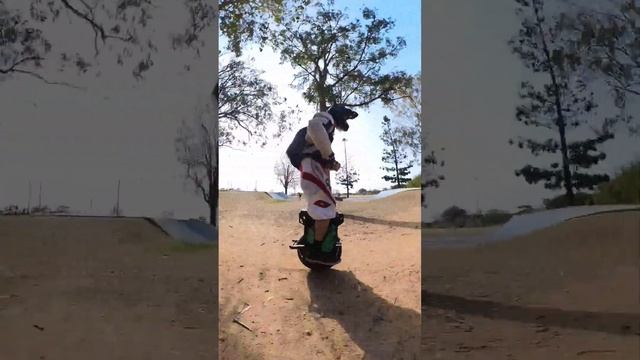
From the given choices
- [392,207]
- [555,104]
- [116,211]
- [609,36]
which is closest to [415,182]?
[392,207]

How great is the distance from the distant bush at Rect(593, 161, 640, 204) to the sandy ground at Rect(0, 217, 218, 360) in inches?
52.9

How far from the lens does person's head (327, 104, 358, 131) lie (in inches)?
81.8

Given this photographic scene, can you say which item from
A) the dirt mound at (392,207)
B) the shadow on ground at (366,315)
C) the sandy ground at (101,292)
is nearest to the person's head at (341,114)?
the dirt mound at (392,207)

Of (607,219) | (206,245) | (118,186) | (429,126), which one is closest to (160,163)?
(118,186)

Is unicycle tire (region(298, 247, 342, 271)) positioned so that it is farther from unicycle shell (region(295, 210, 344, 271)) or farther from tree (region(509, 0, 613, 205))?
tree (region(509, 0, 613, 205))

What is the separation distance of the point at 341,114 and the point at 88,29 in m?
0.97

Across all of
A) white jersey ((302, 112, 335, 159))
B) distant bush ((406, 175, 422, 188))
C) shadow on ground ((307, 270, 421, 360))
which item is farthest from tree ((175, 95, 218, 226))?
distant bush ((406, 175, 422, 188))

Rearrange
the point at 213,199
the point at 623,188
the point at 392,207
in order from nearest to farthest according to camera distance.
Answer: the point at 623,188
the point at 213,199
the point at 392,207

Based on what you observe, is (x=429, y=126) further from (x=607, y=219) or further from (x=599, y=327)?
(x=599, y=327)

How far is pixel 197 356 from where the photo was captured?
6.42 ft

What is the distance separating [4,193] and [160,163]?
0.59m

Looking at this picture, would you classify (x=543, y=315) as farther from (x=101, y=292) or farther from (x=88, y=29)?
(x=88, y=29)

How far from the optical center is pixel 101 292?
204 centimetres

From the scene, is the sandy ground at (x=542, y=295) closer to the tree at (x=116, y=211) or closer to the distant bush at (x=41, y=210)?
the tree at (x=116, y=211)
